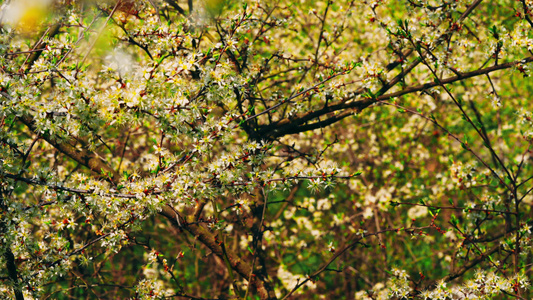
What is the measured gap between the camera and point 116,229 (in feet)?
9.86

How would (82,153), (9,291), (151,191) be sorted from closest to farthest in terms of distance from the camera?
(151,191) → (9,291) → (82,153)

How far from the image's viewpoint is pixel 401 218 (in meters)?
8.41

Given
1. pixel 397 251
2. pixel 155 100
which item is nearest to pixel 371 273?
pixel 397 251

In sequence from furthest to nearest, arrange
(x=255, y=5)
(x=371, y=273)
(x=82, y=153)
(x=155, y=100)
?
(x=371, y=273), (x=255, y=5), (x=82, y=153), (x=155, y=100)

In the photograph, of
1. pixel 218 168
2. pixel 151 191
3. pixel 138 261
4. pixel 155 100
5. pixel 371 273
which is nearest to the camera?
pixel 155 100

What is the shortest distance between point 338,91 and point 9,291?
2785 millimetres

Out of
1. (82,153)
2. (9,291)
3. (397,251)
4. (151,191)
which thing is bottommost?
(9,291)

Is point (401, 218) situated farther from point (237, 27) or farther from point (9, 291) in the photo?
point (9, 291)

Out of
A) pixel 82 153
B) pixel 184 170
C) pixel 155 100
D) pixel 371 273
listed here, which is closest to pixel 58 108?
pixel 155 100

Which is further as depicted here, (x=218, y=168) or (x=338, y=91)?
(x=338, y=91)

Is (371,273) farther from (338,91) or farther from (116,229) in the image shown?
(116,229)

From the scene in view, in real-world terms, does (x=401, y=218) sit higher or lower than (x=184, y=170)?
higher

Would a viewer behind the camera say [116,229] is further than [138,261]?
No

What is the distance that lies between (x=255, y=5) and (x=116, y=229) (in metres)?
2.39
